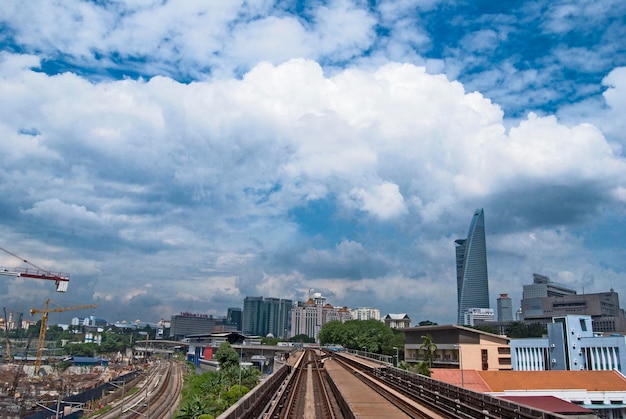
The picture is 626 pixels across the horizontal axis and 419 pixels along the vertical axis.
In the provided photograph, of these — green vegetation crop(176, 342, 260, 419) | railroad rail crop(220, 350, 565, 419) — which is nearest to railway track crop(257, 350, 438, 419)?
railroad rail crop(220, 350, 565, 419)

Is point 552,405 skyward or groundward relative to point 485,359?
groundward

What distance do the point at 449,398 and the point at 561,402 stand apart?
1521 cm

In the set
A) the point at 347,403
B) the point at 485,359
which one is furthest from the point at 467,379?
the point at 485,359

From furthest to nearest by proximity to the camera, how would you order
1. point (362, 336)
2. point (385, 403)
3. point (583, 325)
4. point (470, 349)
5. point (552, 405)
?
1. point (362, 336)
2. point (470, 349)
3. point (583, 325)
4. point (552, 405)
5. point (385, 403)

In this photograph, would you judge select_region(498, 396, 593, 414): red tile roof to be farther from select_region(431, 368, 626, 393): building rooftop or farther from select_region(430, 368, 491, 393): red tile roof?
select_region(431, 368, 626, 393): building rooftop

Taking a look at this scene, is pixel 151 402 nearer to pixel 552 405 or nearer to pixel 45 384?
pixel 45 384

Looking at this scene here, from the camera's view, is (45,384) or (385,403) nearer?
(385,403)

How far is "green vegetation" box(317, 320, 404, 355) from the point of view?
5098 inches

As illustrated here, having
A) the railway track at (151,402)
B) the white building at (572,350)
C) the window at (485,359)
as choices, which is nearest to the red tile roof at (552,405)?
the white building at (572,350)

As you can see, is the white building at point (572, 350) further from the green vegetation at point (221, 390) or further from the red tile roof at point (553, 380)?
the green vegetation at point (221, 390)

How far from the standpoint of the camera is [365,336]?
134000 mm

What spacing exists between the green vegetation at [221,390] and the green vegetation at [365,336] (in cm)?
5637

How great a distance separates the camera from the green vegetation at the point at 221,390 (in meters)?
33.1

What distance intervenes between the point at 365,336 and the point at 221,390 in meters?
85.4
